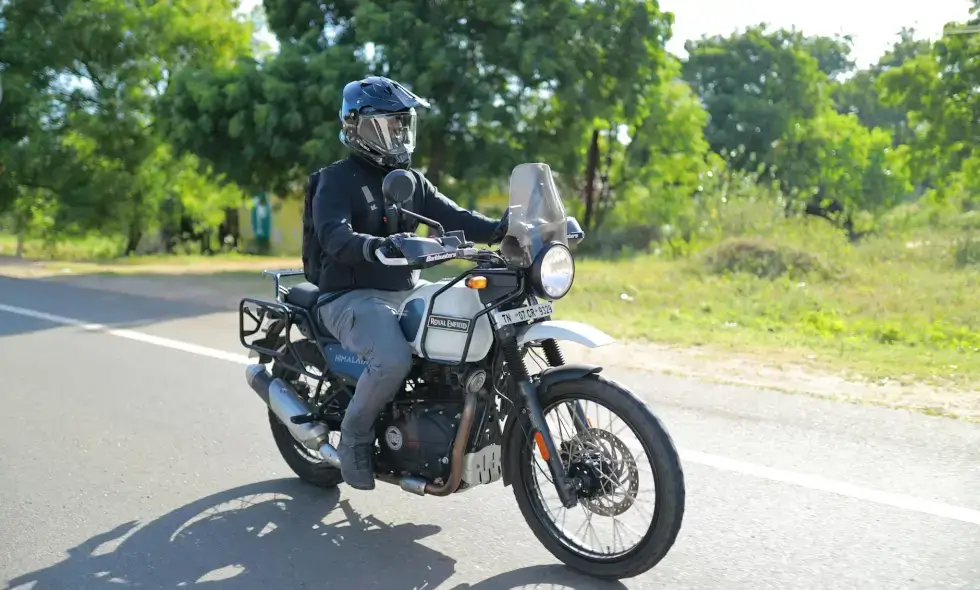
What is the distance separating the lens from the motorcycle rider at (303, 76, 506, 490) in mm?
4203

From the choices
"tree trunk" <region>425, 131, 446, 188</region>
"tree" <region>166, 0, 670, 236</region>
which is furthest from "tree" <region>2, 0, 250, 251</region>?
"tree trunk" <region>425, 131, 446, 188</region>

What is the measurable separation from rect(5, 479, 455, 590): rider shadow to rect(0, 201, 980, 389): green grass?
5.06m

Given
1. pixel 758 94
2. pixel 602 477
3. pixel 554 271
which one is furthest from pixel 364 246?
pixel 758 94

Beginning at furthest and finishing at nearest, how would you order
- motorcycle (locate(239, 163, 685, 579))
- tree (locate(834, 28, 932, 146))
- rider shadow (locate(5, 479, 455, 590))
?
tree (locate(834, 28, 932, 146))
rider shadow (locate(5, 479, 455, 590))
motorcycle (locate(239, 163, 685, 579))

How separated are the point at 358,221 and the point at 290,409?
1.04 meters

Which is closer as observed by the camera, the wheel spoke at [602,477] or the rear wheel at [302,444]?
the wheel spoke at [602,477]

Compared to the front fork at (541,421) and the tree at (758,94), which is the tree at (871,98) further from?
the front fork at (541,421)

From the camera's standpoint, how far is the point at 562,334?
151 inches

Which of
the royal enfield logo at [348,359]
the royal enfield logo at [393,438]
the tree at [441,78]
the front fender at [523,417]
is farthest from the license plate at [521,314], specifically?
the tree at [441,78]

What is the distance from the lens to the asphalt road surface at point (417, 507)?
4.05 m

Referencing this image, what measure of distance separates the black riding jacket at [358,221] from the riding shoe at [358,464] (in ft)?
2.46

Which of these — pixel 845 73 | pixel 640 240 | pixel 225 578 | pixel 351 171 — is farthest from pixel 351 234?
pixel 845 73

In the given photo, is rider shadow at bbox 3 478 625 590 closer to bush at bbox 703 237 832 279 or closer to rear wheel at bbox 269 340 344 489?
rear wheel at bbox 269 340 344 489

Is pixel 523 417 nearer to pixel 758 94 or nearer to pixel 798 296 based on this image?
pixel 798 296
